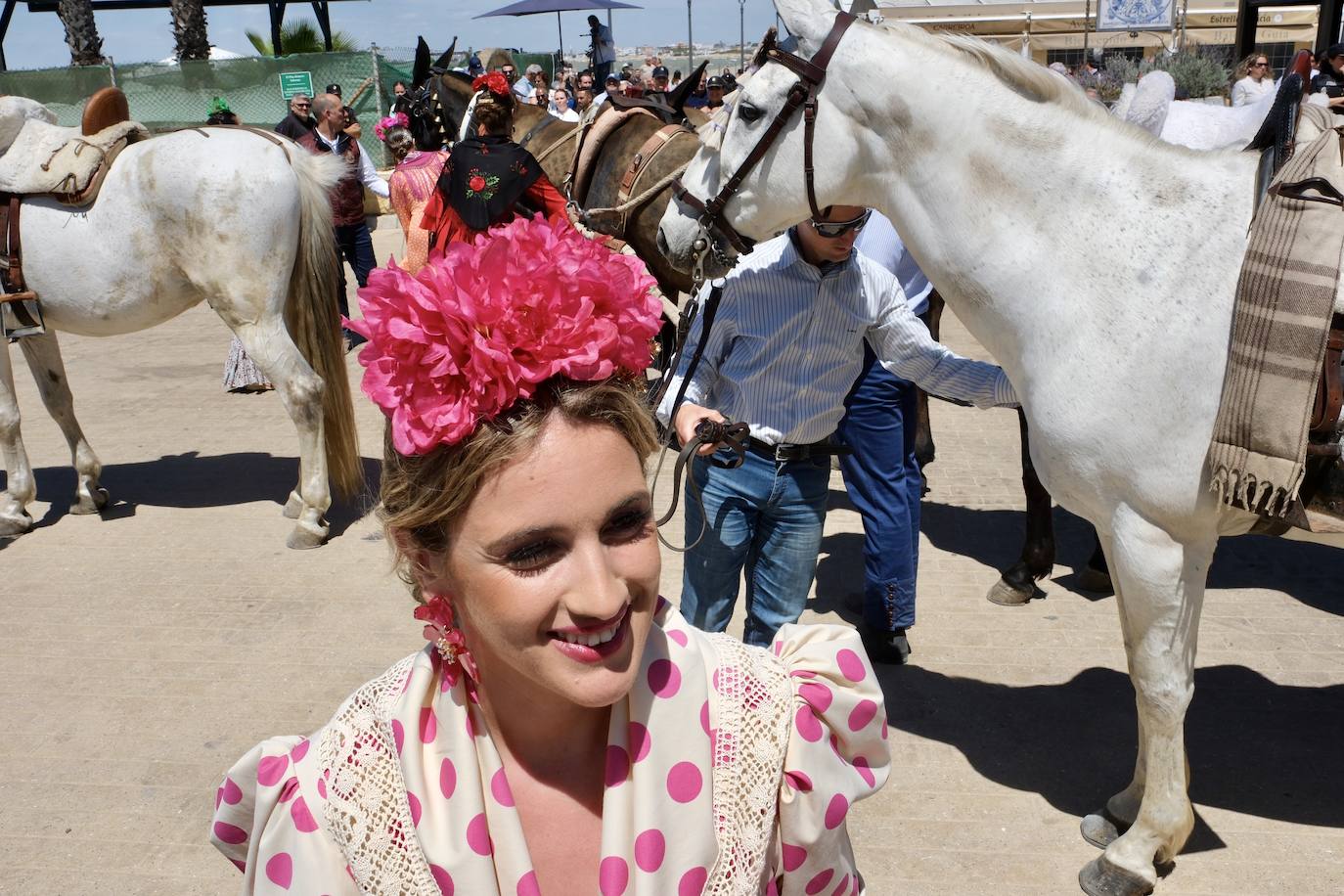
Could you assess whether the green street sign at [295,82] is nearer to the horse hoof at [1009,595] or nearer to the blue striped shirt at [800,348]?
the horse hoof at [1009,595]

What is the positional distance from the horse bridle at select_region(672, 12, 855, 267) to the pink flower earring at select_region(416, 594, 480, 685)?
181 cm

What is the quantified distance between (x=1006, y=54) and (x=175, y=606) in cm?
398

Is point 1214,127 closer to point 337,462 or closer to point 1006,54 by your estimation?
point 1006,54

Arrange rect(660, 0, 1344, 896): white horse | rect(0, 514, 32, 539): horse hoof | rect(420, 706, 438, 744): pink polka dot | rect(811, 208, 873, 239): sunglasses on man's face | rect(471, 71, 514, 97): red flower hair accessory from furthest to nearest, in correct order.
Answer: rect(471, 71, 514, 97): red flower hair accessory
rect(0, 514, 32, 539): horse hoof
rect(811, 208, 873, 239): sunglasses on man's face
rect(660, 0, 1344, 896): white horse
rect(420, 706, 438, 744): pink polka dot

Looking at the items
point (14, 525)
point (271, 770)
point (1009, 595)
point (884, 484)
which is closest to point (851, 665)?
point (271, 770)

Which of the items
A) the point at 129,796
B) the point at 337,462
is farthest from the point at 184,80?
the point at 129,796

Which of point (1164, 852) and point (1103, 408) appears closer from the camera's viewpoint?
point (1103, 408)

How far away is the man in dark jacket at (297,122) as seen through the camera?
930 centimetres

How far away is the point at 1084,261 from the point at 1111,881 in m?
1.59

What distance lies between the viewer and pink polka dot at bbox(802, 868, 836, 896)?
1383mm

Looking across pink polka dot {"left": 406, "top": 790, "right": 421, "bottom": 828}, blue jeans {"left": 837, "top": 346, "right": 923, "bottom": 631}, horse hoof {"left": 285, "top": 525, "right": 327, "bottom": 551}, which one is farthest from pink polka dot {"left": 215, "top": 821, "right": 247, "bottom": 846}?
horse hoof {"left": 285, "top": 525, "right": 327, "bottom": 551}

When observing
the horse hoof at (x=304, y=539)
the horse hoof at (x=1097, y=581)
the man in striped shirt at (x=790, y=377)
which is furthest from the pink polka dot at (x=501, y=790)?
the horse hoof at (x=304, y=539)

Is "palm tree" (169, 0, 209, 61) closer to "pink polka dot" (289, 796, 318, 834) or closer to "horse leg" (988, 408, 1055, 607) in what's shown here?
"horse leg" (988, 408, 1055, 607)

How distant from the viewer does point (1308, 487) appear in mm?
2439
